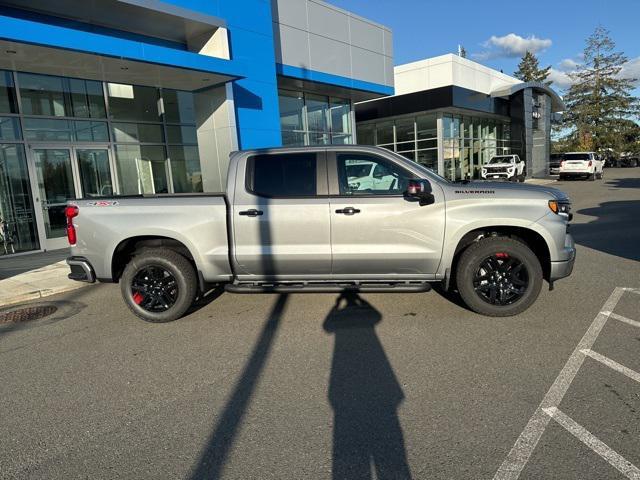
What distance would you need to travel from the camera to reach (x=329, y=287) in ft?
17.4

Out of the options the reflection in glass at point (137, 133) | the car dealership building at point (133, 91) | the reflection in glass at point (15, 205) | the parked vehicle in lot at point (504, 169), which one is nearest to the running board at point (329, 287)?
the car dealership building at point (133, 91)

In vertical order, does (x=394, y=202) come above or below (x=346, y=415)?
above

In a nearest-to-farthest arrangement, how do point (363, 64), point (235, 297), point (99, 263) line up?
point (99, 263) → point (235, 297) → point (363, 64)

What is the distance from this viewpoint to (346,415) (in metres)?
3.27

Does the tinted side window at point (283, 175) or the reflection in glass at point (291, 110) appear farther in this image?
the reflection in glass at point (291, 110)

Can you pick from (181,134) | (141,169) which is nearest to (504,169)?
(181,134)

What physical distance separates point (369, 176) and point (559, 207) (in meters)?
2.18

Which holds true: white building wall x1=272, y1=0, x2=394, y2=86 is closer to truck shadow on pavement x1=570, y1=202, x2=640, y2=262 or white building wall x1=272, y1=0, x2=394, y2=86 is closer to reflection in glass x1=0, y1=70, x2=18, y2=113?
reflection in glass x1=0, y1=70, x2=18, y2=113

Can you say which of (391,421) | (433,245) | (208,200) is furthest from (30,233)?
(391,421)

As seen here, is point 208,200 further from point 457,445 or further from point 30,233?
point 30,233

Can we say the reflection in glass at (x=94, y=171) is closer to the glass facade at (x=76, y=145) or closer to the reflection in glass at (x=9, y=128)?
the glass facade at (x=76, y=145)

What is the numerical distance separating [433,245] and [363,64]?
47.2ft

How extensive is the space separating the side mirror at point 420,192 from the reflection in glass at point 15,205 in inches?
412

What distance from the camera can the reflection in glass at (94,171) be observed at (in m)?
12.4
